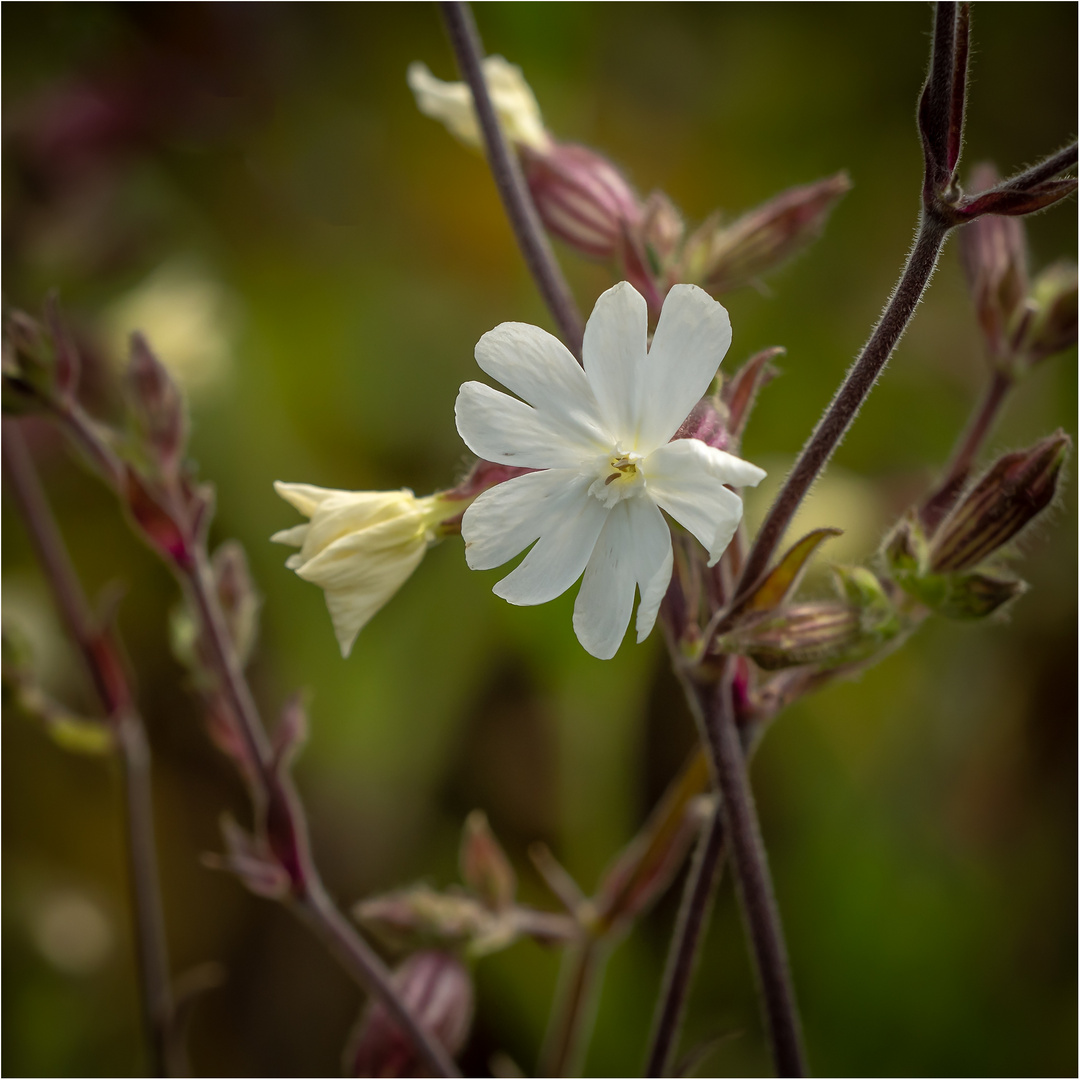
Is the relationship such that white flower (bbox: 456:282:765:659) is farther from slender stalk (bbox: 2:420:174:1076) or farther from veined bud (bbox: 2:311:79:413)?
slender stalk (bbox: 2:420:174:1076)

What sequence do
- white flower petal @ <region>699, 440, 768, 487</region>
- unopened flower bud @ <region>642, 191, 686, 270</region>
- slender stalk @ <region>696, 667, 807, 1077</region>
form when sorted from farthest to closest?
unopened flower bud @ <region>642, 191, 686, 270</region>
slender stalk @ <region>696, 667, 807, 1077</region>
white flower petal @ <region>699, 440, 768, 487</region>

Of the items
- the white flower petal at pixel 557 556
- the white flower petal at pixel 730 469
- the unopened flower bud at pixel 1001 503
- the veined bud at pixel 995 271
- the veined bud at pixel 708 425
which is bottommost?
the unopened flower bud at pixel 1001 503

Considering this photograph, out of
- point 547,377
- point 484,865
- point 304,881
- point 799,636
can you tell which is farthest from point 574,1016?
point 547,377

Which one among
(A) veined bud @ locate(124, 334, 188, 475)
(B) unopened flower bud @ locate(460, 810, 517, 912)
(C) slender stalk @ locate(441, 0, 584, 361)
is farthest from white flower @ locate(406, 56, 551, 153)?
(B) unopened flower bud @ locate(460, 810, 517, 912)

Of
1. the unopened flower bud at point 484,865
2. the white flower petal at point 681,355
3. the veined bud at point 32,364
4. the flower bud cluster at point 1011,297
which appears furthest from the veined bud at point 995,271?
the veined bud at point 32,364

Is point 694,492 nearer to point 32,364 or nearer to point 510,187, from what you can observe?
point 510,187

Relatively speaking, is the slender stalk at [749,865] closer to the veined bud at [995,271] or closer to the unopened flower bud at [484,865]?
the unopened flower bud at [484,865]
